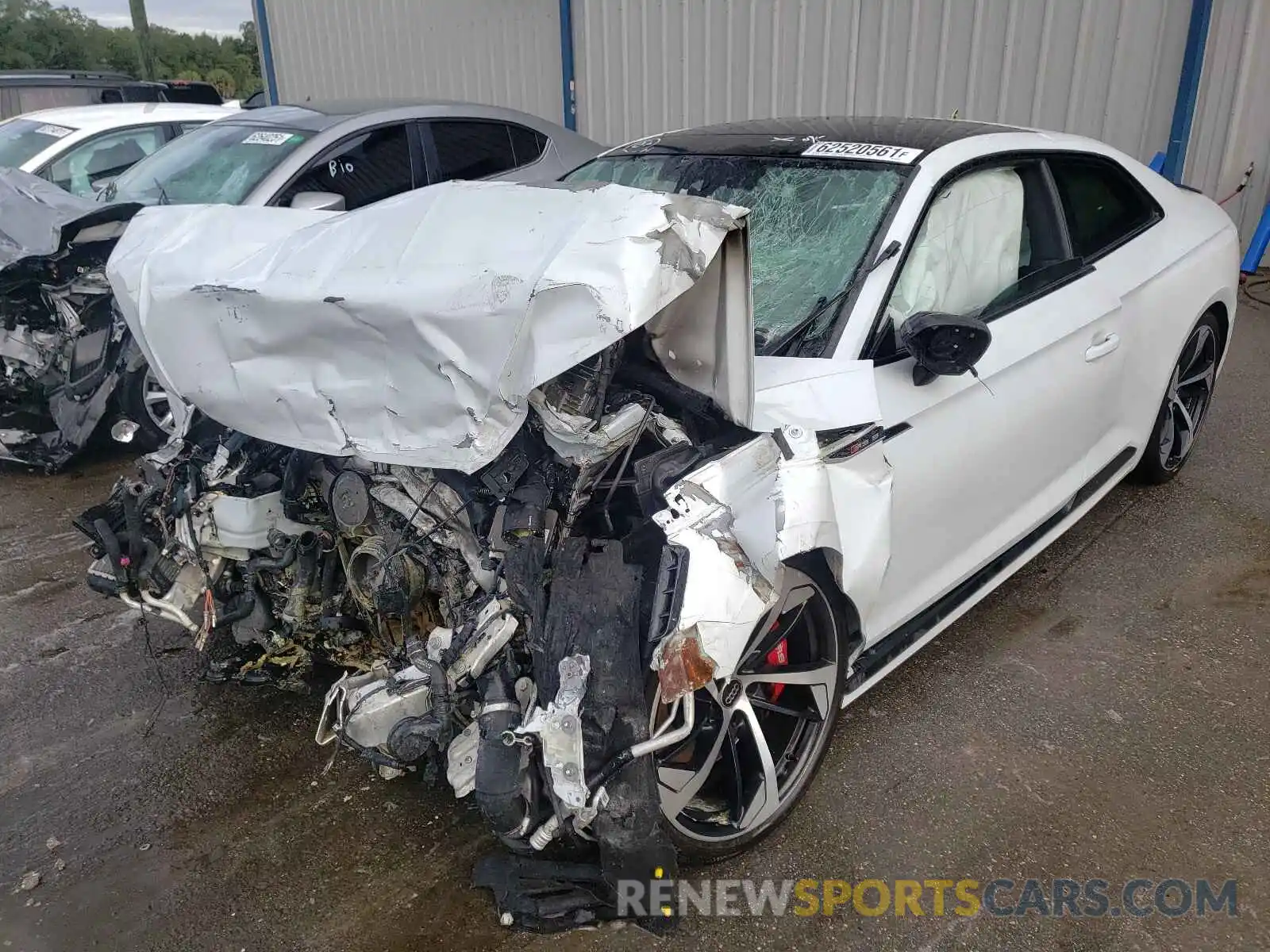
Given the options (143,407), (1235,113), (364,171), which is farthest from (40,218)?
(1235,113)

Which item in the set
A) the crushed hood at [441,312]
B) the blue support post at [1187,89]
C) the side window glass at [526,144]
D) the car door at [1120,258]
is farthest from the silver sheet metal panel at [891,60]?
the crushed hood at [441,312]

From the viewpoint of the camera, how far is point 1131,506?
13.9 feet

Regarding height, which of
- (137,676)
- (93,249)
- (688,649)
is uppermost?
(93,249)

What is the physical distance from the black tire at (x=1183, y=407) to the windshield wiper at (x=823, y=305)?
1.98 m

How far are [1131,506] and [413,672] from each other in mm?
3415

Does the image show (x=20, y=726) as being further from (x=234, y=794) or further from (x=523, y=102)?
(x=523, y=102)

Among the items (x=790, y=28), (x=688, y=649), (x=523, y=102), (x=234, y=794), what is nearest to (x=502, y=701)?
(x=688, y=649)

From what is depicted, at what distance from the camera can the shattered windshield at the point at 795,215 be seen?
276 centimetres

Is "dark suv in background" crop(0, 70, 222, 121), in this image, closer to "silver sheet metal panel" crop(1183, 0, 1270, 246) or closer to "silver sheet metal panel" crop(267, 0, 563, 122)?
"silver sheet metal panel" crop(267, 0, 563, 122)

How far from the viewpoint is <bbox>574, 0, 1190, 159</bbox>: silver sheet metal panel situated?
713 centimetres

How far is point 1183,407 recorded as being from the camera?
165 inches

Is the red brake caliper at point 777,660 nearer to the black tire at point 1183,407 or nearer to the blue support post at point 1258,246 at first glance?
the black tire at point 1183,407

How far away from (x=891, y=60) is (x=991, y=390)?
622 centimetres

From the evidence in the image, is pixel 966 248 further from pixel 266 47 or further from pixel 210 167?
pixel 266 47
